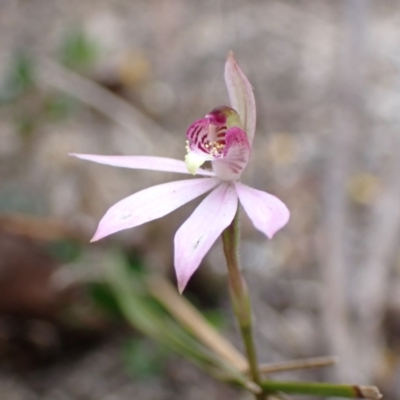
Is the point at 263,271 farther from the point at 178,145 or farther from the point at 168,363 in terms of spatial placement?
the point at 178,145

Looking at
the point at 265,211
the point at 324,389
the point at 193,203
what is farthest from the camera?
the point at 193,203

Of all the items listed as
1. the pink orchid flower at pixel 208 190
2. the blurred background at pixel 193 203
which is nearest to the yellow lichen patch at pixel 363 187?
the blurred background at pixel 193 203

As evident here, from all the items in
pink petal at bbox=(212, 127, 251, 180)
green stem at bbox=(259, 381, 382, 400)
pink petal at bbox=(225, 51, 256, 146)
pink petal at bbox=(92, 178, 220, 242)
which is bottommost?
green stem at bbox=(259, 381, 382, 400)

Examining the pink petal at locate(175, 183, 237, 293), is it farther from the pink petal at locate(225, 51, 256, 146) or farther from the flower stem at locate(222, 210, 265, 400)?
the pink petal at locate(225, 51, 256, 146)

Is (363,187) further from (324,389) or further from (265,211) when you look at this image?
(265,211)

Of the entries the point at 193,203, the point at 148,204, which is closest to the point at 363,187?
the point at 193,203

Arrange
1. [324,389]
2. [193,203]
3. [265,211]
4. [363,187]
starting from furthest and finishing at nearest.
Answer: [363,187]
[193,203]
[324,389]
[265,211]

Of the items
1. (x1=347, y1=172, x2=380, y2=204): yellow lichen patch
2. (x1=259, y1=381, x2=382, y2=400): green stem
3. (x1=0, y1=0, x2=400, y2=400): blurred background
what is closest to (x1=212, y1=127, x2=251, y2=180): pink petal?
(x1=259, y1=381, x2=382, y2=400): green stem
